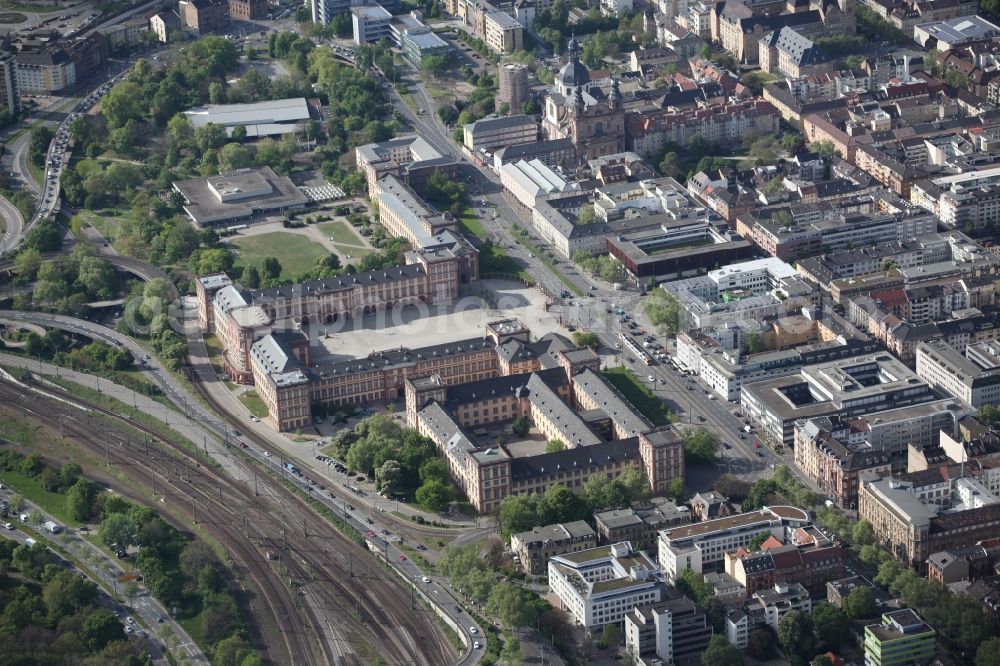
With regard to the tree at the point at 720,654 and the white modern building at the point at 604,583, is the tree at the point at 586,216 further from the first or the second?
the tree at the point at 720,654

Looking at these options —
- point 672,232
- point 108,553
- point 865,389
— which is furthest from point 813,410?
point 108,553

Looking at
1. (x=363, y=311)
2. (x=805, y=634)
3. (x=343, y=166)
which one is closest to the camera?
(x=805, y=634)

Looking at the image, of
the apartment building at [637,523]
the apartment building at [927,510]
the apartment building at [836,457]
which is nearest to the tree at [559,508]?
the apartment building at [637,523]

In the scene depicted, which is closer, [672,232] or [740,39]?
[672,232]

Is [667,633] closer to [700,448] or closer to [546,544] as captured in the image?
[546,544]

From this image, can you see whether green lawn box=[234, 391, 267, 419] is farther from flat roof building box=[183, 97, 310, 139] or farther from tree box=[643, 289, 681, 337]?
flat roof building box=[183, 97, 310, 139]

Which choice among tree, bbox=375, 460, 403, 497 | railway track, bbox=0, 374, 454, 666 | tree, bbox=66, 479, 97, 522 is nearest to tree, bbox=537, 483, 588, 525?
tree, bbox=375, 460, 403, 497

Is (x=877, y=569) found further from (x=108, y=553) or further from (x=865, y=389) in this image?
(x=108, y=553)
